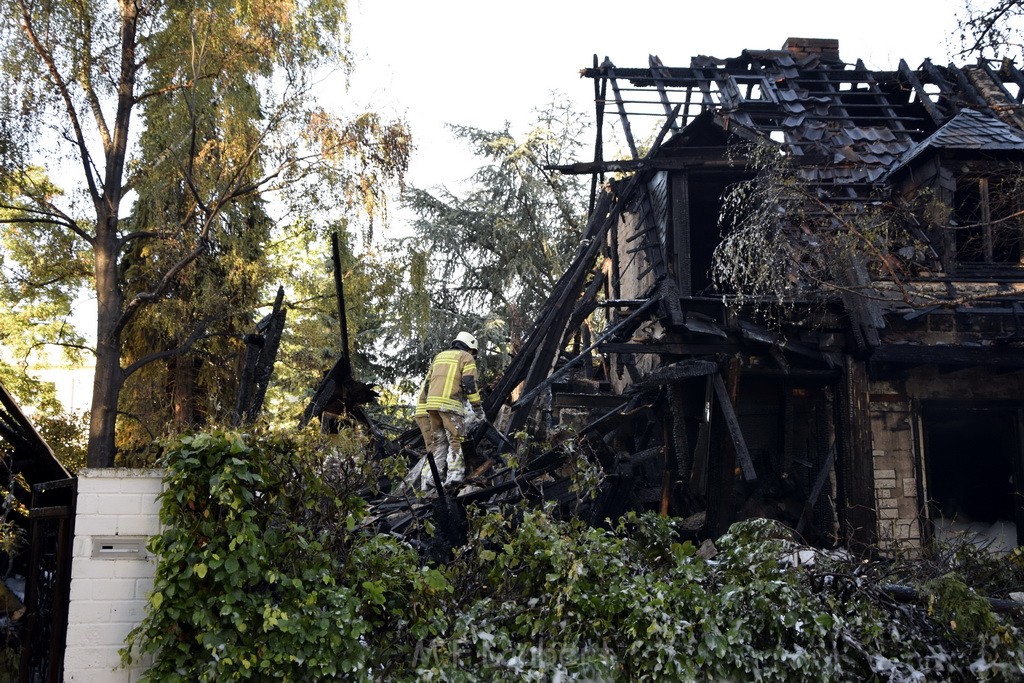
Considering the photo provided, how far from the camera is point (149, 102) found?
16703 millimetres

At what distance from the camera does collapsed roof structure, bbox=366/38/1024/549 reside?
11.2 meters

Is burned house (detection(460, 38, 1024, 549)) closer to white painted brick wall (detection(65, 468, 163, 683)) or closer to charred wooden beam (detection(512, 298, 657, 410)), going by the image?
charred wooden beam (detection(512, 298, 657, 410))

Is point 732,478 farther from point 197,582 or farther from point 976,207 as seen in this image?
point 197,582

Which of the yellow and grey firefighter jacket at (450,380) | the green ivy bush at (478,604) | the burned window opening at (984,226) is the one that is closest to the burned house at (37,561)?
the green ivy bush at (478,604)

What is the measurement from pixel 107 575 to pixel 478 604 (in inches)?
77.2

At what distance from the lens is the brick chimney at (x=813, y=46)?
51.9ft

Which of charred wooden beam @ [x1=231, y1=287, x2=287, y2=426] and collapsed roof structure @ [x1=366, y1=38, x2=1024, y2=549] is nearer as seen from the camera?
charred wooden beam @ [x1=231, y1=287, x2=287, y2=426]

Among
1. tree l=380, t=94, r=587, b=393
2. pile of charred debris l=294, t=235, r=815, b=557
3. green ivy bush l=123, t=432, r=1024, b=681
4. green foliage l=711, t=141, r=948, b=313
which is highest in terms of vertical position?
tree l=380, t=94, r=587, b=393

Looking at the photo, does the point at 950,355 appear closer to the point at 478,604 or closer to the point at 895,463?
the point at 895,463

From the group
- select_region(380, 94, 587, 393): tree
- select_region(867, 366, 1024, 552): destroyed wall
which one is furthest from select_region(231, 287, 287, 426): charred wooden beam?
select_region(380, 94, 587, 393): tree

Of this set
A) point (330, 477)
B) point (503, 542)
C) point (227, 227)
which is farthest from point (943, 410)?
point (227, 227)

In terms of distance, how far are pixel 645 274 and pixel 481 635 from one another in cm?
1003

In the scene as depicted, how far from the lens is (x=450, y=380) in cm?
1051

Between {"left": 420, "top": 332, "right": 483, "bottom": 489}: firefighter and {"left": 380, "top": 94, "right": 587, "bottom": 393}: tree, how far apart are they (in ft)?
53.5
